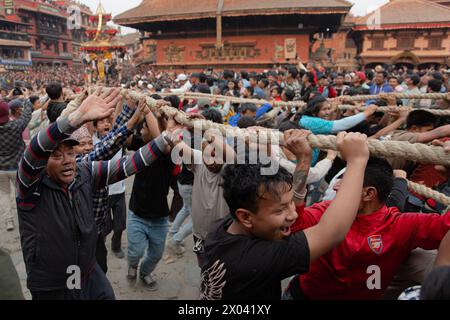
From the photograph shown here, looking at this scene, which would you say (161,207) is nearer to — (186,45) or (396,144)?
(396,144)

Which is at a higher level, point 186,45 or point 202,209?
point 186,45

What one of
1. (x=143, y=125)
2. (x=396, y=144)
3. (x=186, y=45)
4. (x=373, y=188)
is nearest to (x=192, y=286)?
(x=143, y=125)

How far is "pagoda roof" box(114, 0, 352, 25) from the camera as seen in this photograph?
18.5 metres

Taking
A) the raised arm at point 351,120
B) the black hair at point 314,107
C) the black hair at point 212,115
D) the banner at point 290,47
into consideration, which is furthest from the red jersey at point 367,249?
the banner at point 290,47

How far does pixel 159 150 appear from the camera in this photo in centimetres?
225

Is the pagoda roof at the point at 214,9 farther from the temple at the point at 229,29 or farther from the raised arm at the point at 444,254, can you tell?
the raised arm at the point at 444,254

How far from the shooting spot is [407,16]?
2547cm

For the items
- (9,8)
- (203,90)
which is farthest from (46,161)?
(9,8)

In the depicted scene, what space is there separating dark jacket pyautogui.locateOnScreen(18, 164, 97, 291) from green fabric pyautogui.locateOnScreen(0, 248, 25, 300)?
0.52 metres

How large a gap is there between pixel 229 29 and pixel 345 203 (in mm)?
22091

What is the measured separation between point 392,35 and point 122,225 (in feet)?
90.7

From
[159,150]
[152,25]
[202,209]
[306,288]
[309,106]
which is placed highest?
[152,25]

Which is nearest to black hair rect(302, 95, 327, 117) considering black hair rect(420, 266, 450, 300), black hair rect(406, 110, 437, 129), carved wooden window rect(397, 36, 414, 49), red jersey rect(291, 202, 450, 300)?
black hair rect(406, 110, 437, 129)

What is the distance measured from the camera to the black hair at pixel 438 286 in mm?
889
